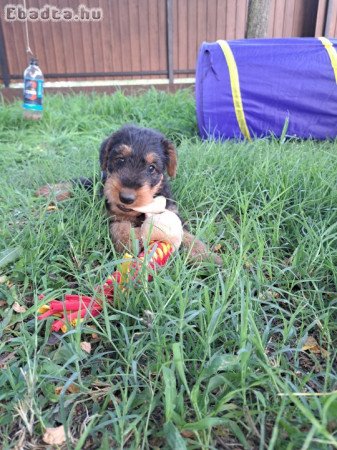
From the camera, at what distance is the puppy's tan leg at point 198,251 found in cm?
186

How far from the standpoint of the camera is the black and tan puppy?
6.57 ft

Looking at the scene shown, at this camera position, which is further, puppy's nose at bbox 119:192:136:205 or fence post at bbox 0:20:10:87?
fence post at bbox 0:20:10:87

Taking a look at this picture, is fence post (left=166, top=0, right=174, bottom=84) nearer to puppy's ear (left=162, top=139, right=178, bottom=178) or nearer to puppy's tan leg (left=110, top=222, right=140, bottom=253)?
puppy's ear (left=162, top=139, right=178, bottom=178)

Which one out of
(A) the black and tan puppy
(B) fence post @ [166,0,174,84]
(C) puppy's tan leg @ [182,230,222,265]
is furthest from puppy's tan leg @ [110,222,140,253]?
(B) fence post @ [166,0,174,84]

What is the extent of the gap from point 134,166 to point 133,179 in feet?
0.49

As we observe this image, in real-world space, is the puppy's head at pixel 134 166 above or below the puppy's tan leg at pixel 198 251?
above

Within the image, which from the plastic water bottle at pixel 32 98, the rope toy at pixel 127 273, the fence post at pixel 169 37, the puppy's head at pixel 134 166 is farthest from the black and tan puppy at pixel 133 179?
the fence post at pixel 169 37

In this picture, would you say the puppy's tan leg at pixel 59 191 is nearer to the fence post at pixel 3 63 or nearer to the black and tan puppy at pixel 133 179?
the black and tan puppy at pixel 133 179

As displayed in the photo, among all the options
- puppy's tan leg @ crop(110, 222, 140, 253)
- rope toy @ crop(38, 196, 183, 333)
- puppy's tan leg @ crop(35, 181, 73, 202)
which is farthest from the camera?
puppy's tan leg @ crop(35, 181, 73, 202)

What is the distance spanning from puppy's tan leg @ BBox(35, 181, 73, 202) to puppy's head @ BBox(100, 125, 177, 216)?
27 centimetres

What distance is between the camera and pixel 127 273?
1594mm

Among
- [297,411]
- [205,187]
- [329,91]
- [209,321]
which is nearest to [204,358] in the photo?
[209,321]

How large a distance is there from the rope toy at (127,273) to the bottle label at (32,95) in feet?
13.6

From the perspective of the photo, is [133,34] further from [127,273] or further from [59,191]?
[127,273]
